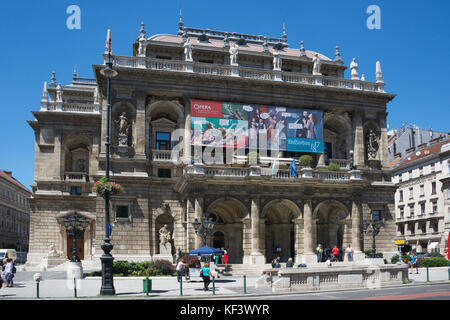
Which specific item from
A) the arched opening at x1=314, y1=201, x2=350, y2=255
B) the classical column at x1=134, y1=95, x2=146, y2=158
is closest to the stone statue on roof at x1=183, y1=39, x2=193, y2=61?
the classical column at x1=134, y1=95, x2=146, y2=158

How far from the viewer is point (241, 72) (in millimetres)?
45156

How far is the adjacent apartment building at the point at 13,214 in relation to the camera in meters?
81.0

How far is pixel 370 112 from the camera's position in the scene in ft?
158

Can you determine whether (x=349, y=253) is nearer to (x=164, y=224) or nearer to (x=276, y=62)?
(x=164, y=224)

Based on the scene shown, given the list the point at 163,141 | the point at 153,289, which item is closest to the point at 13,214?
the point at 163,141

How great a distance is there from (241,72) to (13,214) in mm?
59394

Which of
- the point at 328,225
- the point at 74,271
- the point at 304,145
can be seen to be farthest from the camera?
the point at 328,225

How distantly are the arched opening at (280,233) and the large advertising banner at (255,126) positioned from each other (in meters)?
5.84

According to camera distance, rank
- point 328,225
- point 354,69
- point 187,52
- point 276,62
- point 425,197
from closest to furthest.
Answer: point 187,52, point 328,225, point 276,62, point 354,69, point 425,197

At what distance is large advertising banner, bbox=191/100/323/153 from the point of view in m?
43.1

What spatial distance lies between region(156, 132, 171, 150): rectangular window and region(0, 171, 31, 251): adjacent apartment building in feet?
141

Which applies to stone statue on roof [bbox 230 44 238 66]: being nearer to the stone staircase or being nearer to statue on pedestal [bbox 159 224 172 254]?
statue on pedestal [bbox 159 224 172 254]

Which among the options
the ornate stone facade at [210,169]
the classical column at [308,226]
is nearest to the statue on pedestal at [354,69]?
the ornate stone facade at [210,169]

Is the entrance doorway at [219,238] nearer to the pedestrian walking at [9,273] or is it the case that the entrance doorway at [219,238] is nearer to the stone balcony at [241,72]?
the stone balcony at [241,72]
